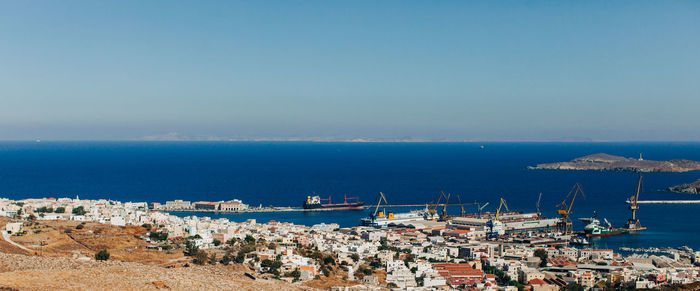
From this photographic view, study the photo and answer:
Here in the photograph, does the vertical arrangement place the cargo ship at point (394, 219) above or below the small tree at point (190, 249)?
below

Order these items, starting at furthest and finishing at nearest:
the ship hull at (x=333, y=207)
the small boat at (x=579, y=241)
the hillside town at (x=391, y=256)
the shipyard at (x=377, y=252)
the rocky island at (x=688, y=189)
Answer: the rocky island at (x=688, y=189) → the ship hull at (x=333, y=207) → the small boat at (x=579, y=241) → the hillside town at (x=391, y=256) → the shipyard at (x=377, y=252)

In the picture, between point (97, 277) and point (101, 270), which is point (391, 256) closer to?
point (101, 270)

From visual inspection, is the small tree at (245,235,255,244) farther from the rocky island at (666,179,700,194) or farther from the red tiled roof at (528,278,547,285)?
the rocky island at (666,179,700,194)

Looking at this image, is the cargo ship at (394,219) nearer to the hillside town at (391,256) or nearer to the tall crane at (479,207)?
the tall crane at (479,207)

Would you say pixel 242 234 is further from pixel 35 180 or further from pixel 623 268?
pixel 35 180

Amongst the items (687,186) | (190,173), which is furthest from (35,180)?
(687,186)

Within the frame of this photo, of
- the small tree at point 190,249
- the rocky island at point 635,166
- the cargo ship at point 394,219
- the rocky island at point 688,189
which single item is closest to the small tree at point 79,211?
the small tree at point 190,249

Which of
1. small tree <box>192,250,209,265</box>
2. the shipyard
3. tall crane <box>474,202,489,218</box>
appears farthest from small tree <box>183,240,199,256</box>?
tall crane <box>474,202,489,218</box>
